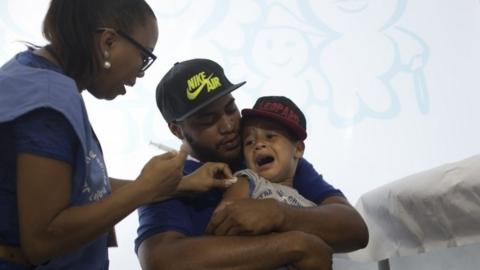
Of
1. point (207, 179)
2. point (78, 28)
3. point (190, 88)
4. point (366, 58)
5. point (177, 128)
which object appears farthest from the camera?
point (366, 58)

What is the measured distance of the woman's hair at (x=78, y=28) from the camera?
0.93 m

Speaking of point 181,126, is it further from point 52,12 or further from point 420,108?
point 420,108

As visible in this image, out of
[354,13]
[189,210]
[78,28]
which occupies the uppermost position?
[354,13]

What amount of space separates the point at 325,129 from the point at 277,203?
3.05 ft

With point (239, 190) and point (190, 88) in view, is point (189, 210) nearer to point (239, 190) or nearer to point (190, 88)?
point (239, 190)

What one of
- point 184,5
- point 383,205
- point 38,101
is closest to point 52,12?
point 38,101

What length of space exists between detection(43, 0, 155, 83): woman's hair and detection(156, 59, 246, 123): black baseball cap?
0.90 ft

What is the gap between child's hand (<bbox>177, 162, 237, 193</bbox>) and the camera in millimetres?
1108

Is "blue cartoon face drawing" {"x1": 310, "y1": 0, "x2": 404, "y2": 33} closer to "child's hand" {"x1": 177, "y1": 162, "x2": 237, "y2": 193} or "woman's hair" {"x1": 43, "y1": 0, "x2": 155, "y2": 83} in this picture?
"child's hand" {"x1": 177, "y1": 162, "x2": 237, "y2": 193}

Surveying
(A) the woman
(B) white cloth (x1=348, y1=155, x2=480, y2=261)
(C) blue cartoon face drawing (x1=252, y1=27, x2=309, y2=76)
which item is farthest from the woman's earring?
(C) blue cartoon face drawing (x1=252, y1=27, x2=309, y2=76)

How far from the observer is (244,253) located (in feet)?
3.14

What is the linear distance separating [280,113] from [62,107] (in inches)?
24.6

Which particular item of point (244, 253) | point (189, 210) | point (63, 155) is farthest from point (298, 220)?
point (63, 155)

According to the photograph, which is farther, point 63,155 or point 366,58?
point 366,58
